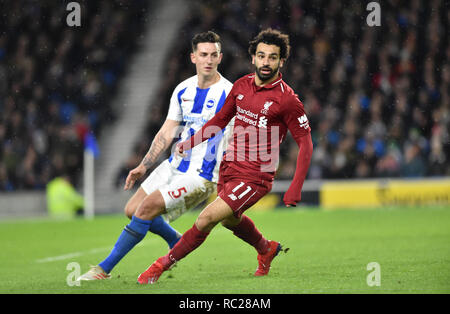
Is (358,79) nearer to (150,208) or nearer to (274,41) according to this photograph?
(274,41)

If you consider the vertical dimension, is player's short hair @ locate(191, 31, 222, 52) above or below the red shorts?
above

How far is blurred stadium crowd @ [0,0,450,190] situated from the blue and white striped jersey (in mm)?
11215

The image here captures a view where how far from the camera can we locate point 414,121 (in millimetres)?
19000

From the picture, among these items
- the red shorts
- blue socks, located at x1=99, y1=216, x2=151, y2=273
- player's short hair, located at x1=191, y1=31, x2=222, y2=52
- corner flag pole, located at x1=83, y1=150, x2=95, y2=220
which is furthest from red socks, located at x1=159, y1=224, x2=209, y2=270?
corner flag pole, located at x1=83, y1=150, x2=95, y2=220

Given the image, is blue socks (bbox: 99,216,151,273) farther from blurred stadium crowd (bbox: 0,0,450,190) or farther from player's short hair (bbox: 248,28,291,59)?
blurred stadium crowd (bbox: 0,0,450,190)

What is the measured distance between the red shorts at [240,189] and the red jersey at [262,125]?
0.05 meters

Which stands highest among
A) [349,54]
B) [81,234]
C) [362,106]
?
[349,54]

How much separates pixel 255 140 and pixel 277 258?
8.47 ft

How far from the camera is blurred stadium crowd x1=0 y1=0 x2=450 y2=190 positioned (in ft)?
62.0

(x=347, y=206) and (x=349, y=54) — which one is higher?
(x=349, y=54)

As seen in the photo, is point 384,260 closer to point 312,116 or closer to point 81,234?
point 81,234

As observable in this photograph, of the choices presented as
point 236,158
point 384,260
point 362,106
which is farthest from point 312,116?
point 236,158

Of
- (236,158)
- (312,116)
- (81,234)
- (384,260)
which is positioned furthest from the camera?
(312,116)
